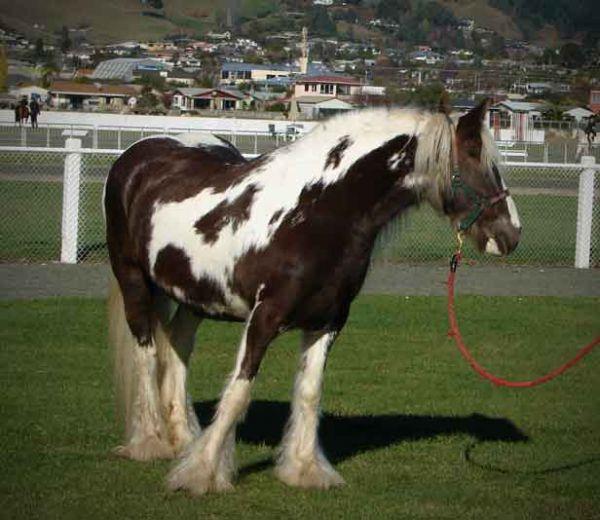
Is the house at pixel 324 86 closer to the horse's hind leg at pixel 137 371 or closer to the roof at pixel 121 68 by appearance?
the roof at pixel 121 68

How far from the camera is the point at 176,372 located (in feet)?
26.1

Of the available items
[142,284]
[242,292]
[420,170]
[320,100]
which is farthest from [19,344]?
Answer: [320,100]

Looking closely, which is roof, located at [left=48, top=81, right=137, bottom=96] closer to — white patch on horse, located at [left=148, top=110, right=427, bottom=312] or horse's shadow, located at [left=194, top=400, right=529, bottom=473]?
horse's shadow, located at [left=194, top=400, right=529, bottom=473]

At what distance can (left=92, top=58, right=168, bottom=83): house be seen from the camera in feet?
479

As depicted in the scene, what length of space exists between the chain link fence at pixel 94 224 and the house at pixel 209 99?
82.6 meters

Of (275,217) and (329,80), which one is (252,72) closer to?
(329,80)

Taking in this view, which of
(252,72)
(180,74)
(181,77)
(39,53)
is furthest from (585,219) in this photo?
(39,53)

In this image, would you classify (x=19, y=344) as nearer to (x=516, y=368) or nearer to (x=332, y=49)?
(x=516, y=368)

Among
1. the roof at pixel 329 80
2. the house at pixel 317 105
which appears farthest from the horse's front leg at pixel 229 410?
the roof at pixel 329 80

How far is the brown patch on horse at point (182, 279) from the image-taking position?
727cm

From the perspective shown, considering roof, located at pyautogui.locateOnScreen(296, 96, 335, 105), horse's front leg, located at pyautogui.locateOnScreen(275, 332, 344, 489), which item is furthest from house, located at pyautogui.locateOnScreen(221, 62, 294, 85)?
horse's front leg, located at pyautogui.locateOnScreen(275, 332, 344, 489)

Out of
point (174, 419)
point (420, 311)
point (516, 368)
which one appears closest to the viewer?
point (174, 419)

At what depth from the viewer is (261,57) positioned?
192 metres

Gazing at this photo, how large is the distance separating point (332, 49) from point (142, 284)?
7534 inches
